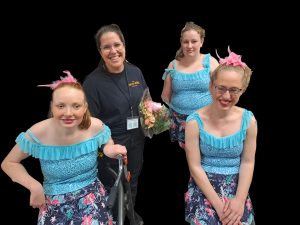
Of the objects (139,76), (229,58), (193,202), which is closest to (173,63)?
(139,76)

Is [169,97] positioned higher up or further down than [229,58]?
further down

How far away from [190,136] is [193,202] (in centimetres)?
50

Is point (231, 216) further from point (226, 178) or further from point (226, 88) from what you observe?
point (226, 88)

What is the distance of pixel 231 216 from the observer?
107 inches

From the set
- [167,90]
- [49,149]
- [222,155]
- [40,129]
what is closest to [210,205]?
[222,155]

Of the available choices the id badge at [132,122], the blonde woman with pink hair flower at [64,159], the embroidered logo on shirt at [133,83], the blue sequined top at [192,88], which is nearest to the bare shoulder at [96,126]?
the blonde woman with pink hair flower at [64,159]

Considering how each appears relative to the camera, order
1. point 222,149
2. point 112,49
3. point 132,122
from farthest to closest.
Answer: point 132,122 < point 112,49 < point 222,149

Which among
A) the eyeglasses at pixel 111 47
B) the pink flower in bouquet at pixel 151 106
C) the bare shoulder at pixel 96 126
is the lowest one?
the pink flower in bouquet at pixel 151 106

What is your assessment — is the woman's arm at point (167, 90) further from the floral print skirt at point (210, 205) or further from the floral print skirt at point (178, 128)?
the floral print skirt at point (210, 205)

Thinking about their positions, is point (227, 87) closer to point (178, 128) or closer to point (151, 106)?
point (151, 106)

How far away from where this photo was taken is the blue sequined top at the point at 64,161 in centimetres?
263

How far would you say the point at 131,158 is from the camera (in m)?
3.47

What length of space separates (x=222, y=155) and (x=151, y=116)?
0.89m

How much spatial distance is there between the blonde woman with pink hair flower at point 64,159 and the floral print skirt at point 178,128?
1577 millimetres
